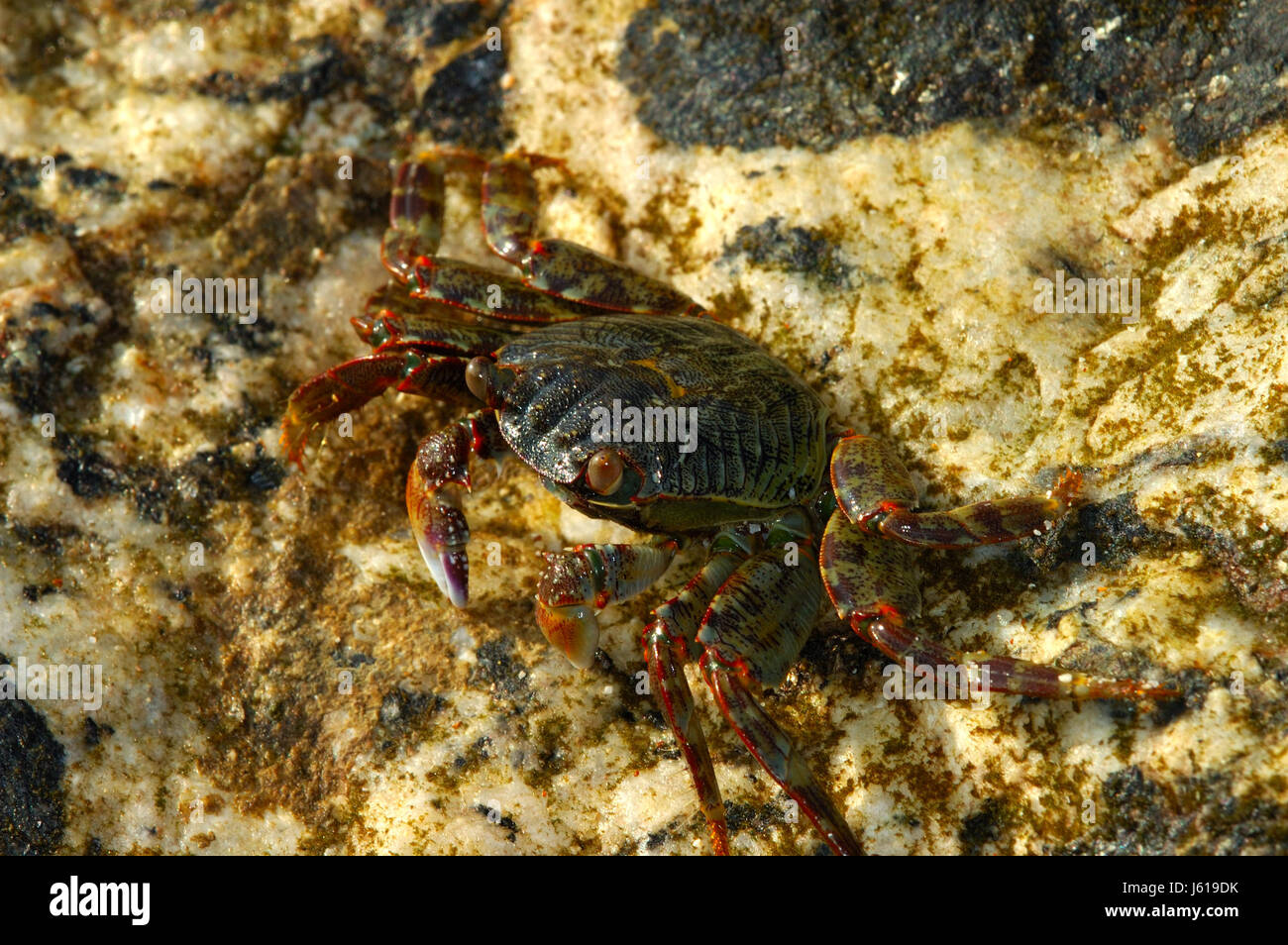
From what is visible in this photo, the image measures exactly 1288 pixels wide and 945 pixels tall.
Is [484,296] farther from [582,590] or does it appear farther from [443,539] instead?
[582,590]

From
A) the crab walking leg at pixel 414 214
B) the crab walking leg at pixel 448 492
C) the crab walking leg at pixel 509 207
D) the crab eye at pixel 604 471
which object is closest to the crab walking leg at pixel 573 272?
the crab walking leg at pixel 509 207

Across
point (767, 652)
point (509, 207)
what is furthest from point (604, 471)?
point (509, 207)

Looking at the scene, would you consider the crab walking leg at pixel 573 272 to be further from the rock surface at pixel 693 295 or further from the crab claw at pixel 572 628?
the crab claw at pixel 572 628

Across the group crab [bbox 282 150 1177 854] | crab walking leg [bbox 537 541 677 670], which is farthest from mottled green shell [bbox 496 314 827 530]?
crab walking leg [bbox 537 541 677 670]

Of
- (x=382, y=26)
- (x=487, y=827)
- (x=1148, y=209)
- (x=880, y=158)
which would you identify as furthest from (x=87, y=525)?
(x=1148, y=209)

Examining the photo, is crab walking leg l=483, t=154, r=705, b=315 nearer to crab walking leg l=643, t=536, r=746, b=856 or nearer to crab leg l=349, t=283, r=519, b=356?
crab leg l=349, t=283, r=519, b=356

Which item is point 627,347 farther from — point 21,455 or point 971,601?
point 21,455
